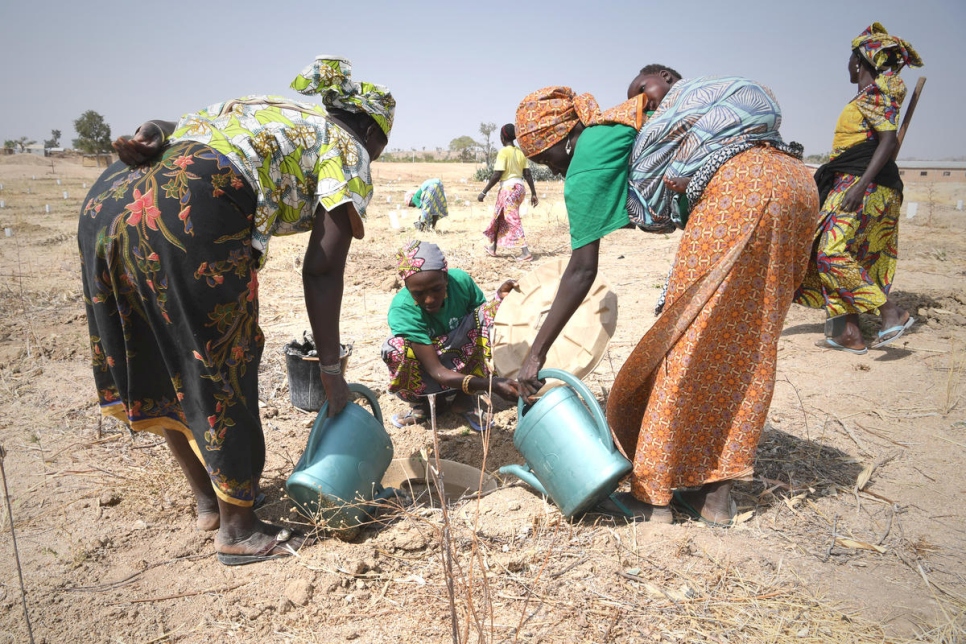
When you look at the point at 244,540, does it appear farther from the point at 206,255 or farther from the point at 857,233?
the point at 857,233

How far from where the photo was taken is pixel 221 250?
6.00ft

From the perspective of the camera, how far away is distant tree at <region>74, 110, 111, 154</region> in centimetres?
3881

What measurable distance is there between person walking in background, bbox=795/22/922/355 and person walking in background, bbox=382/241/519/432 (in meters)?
2.57

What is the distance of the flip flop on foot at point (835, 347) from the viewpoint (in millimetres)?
4281

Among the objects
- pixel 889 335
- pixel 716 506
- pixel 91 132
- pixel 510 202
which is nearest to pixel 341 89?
pixel 716 506

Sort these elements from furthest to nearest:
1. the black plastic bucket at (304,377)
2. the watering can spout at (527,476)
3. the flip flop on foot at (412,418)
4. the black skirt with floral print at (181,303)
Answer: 1. the flip flop on foot at (412,418)
2. the black plastic bucket at (304,377)
3. the watering can spout at (527,476)
4. the black skirt with floral print at (181,303)

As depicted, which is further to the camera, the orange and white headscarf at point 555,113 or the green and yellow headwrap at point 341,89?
the orange and white headscarf at point 555,113

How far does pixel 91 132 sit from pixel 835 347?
158ft

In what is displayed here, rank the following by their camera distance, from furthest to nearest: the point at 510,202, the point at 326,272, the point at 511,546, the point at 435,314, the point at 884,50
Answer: the point at 510,202 → the point at 884,50 → the point at 435,314 → the point at 511,546 → the point at 326,272

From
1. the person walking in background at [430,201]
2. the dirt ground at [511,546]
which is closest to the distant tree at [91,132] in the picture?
the person walking in background at [430,201]

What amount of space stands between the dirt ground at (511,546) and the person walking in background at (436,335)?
0.30 meters

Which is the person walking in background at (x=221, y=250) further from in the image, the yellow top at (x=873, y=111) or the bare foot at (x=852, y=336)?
the bare foot at (x=852, y=336)

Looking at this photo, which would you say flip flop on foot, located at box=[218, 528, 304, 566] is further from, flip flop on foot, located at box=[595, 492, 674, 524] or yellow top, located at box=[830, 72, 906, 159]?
yellow top, located at box=[830, 72, 906, 159]

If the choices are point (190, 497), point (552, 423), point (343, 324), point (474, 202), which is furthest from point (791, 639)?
point (474, 202)
